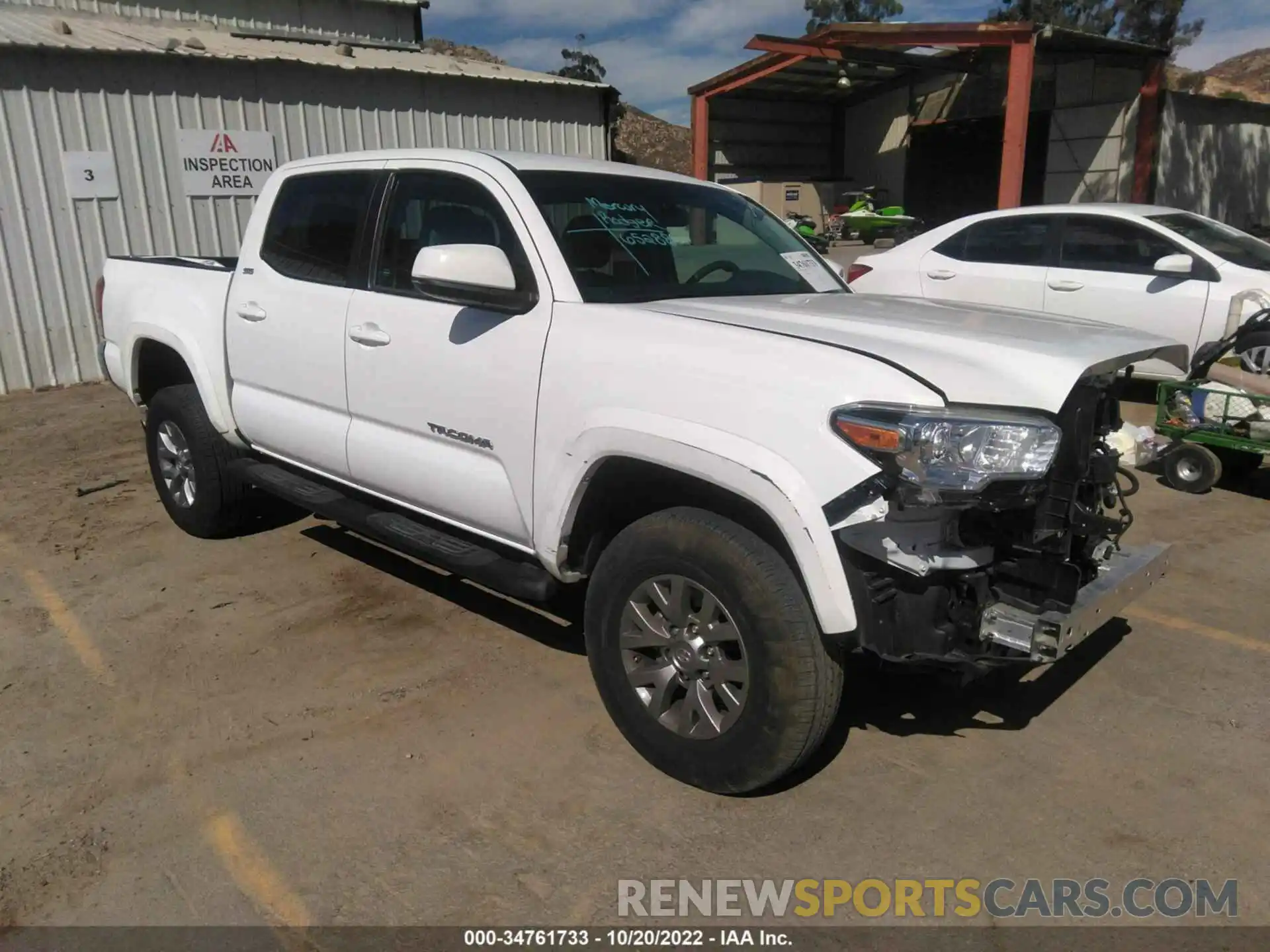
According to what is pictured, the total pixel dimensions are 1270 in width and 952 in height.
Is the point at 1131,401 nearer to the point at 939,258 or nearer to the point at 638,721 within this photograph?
the point at 939,258

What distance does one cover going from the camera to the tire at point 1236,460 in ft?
20.6

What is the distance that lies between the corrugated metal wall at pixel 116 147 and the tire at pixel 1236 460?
726 cm

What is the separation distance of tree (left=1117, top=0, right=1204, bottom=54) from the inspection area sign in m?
48.1

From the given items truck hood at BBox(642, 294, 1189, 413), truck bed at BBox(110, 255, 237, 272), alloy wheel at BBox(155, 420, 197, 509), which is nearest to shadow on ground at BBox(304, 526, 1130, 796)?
truck hood at BBox(642, 294, 1189, 413)

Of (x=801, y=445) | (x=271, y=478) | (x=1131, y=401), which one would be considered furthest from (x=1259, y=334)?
(x=271, y=478)

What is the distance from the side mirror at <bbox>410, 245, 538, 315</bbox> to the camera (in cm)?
329

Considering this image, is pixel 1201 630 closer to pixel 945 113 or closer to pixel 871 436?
pixel 871 436

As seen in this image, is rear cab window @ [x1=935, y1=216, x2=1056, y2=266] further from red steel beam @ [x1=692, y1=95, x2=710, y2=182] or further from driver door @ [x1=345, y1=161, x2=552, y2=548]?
red steel beam @ [x1=692, y1=95, x2=710, y2=182]

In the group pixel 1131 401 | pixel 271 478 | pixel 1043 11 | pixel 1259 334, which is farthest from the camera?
pixel 1043 11

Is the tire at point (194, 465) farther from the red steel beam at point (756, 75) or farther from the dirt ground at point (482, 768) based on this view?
the red steel beam at point (756, 75)

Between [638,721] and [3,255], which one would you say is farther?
[3,255]

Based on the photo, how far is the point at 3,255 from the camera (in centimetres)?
966

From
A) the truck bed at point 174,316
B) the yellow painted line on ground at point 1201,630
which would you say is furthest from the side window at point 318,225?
the yellow painted line on ground at point 1201,630

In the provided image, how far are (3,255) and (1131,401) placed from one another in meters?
10.5
